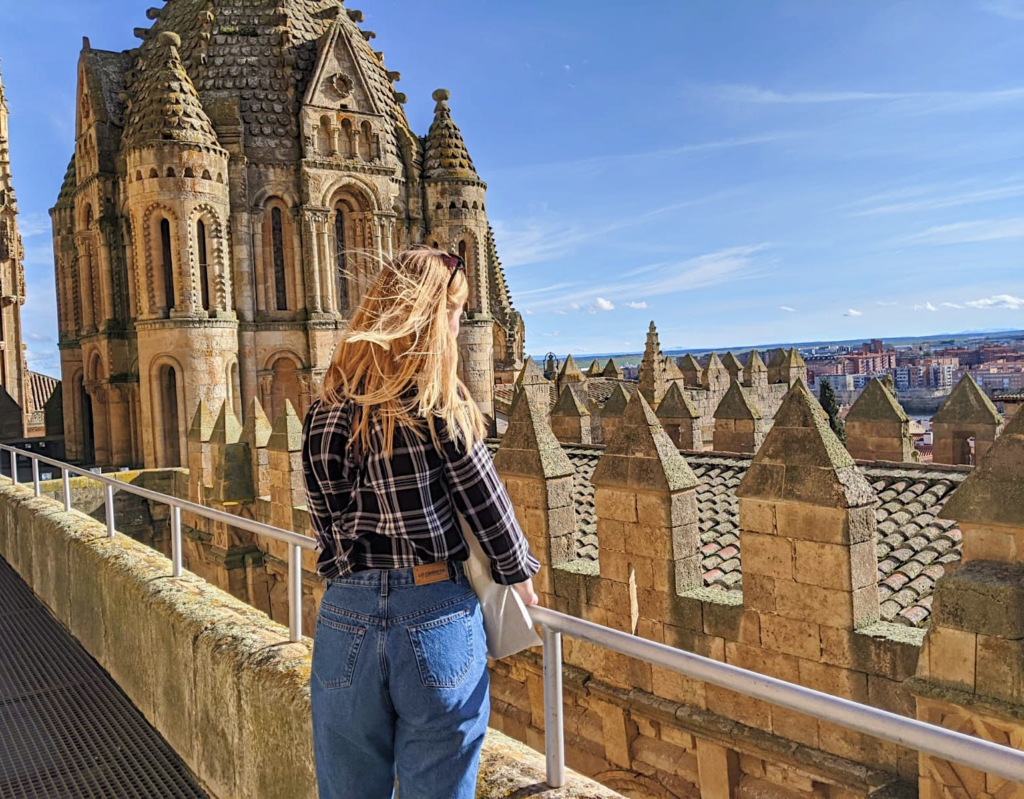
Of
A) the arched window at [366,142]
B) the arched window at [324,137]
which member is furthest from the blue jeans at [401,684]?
the arched window at [366,142]

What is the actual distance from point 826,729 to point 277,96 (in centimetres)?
2186

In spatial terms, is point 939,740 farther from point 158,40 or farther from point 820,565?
point 158,40

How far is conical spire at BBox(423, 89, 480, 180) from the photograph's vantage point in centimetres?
2577

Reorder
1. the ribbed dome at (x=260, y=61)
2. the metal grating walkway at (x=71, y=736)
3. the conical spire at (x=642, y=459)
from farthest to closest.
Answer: the ribbed dome at (x=260, y=61)
the conical spire at (x=642, y=459)
the metal grating walkway at (x=71, y=736)

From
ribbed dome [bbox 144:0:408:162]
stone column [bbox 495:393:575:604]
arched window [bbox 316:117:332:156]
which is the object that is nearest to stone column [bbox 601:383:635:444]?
stone column [bbox 495:393:575:604]

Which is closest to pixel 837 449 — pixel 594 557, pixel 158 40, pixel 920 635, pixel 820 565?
pixel 820 565

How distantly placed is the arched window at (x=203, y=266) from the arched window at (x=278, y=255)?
2165 mm

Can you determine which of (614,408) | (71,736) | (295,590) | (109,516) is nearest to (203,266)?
(614,408)

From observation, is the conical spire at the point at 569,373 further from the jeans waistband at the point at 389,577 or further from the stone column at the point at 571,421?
the jeans waistband at the point at 389,577

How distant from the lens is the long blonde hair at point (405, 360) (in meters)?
2.30

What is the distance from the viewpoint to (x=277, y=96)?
77.0 ft

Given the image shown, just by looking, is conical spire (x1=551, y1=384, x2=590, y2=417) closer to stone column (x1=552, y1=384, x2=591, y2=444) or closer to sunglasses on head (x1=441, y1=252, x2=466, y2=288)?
stone column (x1=552, y1=384, x2=591, y2=444)

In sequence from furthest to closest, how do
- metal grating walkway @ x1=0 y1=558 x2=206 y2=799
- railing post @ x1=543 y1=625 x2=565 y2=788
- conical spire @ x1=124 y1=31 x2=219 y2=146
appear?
conical spire @ x1=124 y1=31 x2=219 y2=146
metal grating walkway @ x1=0 y1=558 x2=206 y2=799
railing post @ x1=543 y1=625 x2=565 y2=788

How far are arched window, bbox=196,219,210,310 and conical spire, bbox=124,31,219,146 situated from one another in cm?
211
